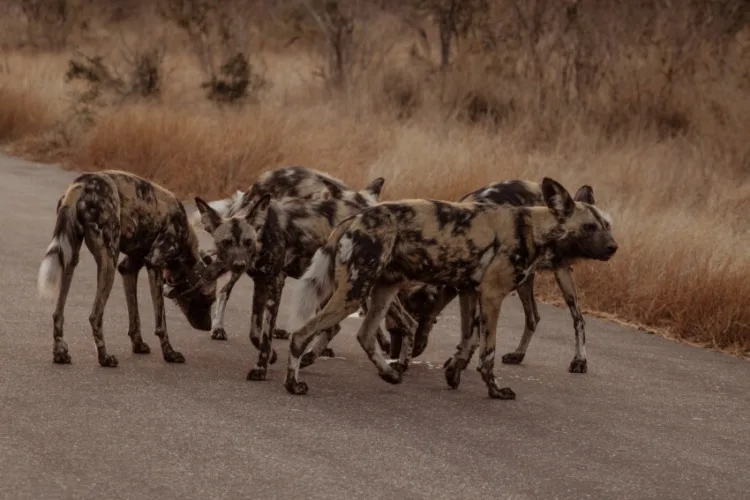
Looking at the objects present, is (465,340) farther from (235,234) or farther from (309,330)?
(235,234)

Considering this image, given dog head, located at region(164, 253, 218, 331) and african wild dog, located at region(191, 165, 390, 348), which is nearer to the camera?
dog head, located at region(164, 253, 218, 331)

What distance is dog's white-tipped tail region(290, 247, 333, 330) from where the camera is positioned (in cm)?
714

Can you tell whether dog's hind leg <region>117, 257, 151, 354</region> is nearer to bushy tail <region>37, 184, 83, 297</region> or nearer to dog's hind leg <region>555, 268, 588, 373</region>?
bushy tail <region>37, 184, 83, 297</region>

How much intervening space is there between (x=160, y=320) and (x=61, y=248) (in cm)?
66

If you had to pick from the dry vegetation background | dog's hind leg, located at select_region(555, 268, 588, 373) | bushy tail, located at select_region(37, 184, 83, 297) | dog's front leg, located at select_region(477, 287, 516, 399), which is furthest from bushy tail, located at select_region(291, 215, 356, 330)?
the dry vegetation background

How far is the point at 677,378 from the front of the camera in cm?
825

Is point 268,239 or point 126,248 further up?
point 268,239

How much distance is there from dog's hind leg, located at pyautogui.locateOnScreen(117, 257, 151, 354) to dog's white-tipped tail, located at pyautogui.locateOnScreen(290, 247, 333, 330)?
1.09 meters

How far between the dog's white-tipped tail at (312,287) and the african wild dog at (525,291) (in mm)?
847

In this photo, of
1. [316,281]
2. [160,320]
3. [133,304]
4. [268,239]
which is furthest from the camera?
[133,304]

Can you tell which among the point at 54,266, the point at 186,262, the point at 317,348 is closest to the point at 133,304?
the point at 186,262

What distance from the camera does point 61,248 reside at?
7.38 meters

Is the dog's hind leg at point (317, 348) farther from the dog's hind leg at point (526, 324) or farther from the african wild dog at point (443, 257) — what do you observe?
the dog's hind leg at point (526, 324)

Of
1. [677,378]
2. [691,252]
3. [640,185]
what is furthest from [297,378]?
[640,185]
